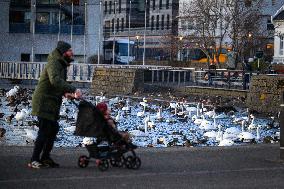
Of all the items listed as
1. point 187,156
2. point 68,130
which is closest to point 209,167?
point 187,156

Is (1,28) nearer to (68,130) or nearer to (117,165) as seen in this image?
(68,130)

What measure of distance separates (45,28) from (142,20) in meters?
80.4

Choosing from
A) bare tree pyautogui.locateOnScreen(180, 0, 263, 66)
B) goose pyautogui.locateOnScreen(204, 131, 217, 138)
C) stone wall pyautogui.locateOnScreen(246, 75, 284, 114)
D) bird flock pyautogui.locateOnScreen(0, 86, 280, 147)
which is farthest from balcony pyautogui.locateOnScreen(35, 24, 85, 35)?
goose pyautogui.locateOnScreen(204, 131, 217, 138)

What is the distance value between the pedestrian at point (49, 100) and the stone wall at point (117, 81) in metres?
27.9

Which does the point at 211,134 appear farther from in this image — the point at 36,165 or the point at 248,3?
the point at 248,3

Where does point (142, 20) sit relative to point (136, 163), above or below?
above

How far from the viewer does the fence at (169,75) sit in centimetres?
3931

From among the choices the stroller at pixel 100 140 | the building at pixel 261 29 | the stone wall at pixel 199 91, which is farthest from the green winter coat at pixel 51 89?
the building at pixel 261 29

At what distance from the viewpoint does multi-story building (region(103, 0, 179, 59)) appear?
11738 cm

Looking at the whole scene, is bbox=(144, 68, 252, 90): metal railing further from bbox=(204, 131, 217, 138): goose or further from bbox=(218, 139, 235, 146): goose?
bbox=(218, 139, 235, 146): goose

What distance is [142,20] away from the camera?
144 metres

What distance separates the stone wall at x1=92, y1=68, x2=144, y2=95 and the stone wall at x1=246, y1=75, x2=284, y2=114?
34.1ft

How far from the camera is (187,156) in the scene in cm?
1448

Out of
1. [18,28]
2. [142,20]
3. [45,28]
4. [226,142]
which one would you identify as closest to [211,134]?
[226,142]
